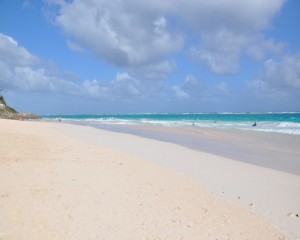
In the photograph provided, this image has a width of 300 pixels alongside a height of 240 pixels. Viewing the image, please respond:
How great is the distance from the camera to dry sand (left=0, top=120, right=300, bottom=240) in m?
4.61

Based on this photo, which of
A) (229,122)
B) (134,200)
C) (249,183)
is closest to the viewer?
(134,200)

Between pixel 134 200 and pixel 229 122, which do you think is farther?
pixel 229 122

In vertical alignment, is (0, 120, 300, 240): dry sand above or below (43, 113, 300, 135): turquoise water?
below

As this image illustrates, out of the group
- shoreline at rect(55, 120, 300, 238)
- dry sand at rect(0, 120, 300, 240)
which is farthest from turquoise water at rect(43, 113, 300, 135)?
dry sand at rect(0, 120, 300, 240)

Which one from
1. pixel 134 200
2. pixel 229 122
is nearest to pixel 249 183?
pixel 134 200

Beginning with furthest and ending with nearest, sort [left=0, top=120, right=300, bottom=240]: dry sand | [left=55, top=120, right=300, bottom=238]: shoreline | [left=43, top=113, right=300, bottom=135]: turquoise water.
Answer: [left=43, top=113, right=300, bottom=135]: turquoise water, [left=55, top=120, right=300, bottom=238]: shoreline, [left=0, top=120, right=300, bottom=240]: dry sand

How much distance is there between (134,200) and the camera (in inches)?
237

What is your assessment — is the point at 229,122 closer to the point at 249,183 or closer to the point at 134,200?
the point at 249,183

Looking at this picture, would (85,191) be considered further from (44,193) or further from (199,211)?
(199,211)

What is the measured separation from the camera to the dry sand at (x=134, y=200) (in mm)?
4613

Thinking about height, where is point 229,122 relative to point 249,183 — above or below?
above

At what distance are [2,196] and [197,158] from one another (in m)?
8.23

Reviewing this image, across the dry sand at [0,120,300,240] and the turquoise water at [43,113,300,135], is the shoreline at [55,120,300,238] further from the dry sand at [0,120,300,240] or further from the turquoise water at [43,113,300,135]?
the turquoise water at [43,113,300,135]

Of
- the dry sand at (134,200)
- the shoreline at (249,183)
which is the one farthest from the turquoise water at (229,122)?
the dry sand at (134,200)
